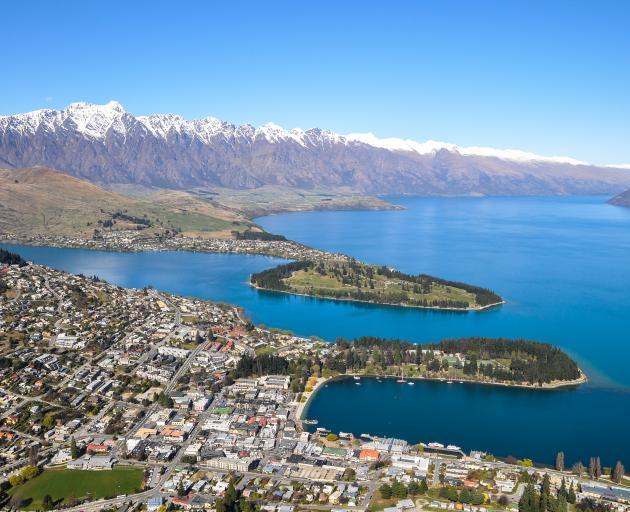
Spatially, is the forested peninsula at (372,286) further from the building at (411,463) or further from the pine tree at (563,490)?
the pine tree at (563,490)

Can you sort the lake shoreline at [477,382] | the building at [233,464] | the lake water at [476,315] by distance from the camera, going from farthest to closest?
the lake shoreline at [477,382] → the lake water at [476,315] → the building at [233,464]

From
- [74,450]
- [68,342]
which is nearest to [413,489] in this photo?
[74,450]

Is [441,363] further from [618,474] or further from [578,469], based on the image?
[618,474]

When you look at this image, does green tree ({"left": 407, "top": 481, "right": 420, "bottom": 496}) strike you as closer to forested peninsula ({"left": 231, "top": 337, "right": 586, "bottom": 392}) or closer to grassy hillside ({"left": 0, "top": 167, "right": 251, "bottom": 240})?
forested peninsula ({"left": 231, "top": 337, "right": 586, "bottom": 392})

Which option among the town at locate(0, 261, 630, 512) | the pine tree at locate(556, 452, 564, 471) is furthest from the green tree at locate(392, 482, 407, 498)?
the pine tree at locate(556, 452, 564, 471)

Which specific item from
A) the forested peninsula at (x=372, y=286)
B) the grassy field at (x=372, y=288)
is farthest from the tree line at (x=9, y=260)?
the grassy field at (x=372, y=288)

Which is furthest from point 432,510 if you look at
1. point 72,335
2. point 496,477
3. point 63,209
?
point 63,209
